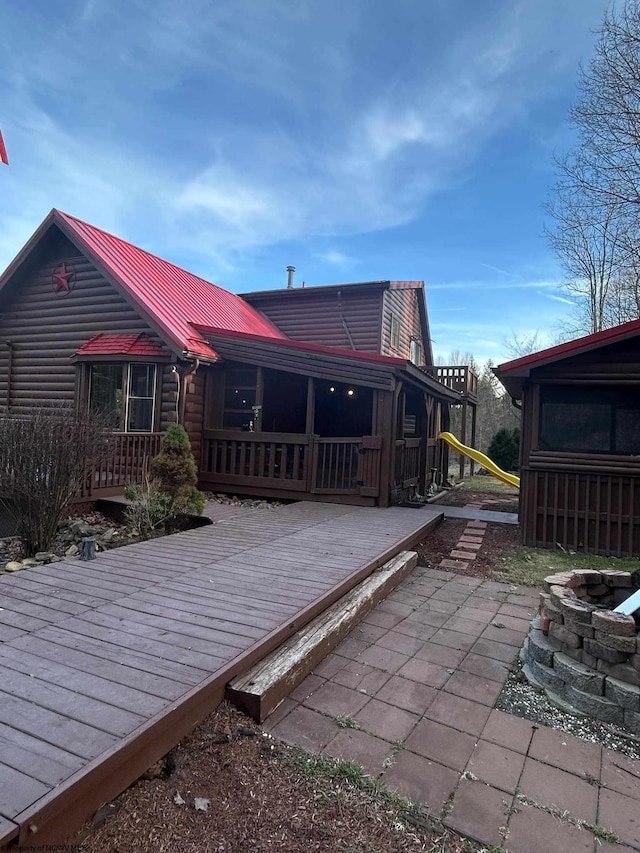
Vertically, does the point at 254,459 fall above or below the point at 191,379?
below

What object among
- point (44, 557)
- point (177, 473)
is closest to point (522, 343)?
point (177, 473)

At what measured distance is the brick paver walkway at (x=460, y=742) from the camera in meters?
2.00

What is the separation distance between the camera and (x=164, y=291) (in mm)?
11086

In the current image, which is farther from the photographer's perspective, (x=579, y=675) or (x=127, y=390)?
(x=127, y=390)

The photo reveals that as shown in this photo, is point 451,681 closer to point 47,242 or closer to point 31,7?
point 47,242

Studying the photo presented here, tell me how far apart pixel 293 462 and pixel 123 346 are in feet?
13.6

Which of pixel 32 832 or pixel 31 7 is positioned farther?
pixel 31 7

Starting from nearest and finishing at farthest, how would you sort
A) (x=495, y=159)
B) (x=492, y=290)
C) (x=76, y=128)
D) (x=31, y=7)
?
(x=31, y=7) < (x=76, y=128) < (x=495, y=159) < (x=492, y=290)

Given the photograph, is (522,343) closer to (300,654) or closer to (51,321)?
(51,321)

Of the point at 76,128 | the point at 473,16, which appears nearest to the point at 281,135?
the point at 76,128

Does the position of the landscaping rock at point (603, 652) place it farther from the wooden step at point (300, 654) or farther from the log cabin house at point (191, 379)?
the log cabin house at point (191, 379)

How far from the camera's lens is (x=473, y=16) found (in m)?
9.76

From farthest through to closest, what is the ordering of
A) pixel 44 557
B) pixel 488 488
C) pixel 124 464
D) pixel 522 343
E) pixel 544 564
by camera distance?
pixel 522 343 < pixel 488 488 < pixel 124 464 < pixel 544 564 < pixel 44 557

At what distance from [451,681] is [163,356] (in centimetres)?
801
